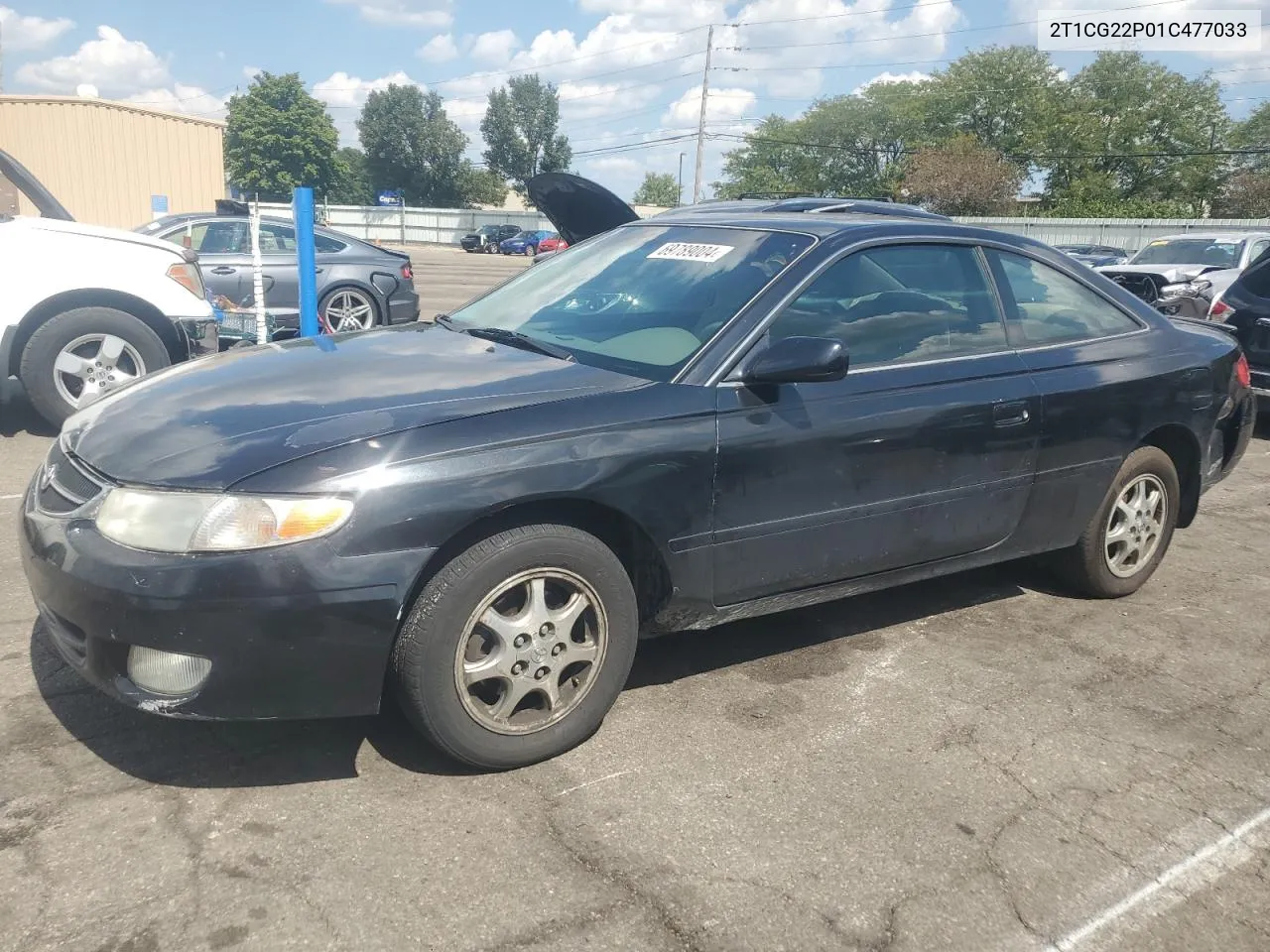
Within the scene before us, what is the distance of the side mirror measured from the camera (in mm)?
3166

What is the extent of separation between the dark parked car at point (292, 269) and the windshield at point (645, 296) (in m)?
6.00

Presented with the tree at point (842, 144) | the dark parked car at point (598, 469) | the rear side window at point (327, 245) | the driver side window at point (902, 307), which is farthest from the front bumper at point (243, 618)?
the tree at point (842, 144)

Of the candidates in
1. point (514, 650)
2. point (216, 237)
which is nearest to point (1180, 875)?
point (514, 650)

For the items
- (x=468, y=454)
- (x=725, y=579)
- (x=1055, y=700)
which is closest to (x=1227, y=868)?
(x=1055, y=700)

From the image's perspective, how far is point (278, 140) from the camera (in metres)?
77.8

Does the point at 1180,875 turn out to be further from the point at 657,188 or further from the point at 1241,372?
the point at 657,188

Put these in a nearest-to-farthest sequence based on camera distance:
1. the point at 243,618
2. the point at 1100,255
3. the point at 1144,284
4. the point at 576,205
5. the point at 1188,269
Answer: the point at 243,618
the point at 576,205
the point at 1144,284
the point at 1188,269
the point at 1100,255

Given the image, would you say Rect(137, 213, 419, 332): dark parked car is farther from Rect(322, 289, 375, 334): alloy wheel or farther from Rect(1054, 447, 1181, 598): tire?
Rect(1054, 447, 1181, 598): tire

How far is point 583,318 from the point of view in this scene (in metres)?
3.76

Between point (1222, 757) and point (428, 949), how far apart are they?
2501 millimetres

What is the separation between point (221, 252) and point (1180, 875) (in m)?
9.86

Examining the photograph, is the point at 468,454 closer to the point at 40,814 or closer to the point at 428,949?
the point at 428,949

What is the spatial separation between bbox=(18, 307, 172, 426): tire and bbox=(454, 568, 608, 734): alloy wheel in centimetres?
459

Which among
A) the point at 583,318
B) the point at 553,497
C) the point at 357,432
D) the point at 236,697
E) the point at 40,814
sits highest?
the point at 583,318
